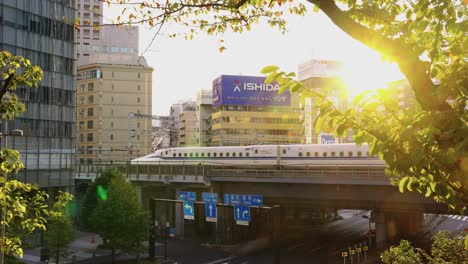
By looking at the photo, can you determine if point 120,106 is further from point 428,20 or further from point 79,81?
point 428,20

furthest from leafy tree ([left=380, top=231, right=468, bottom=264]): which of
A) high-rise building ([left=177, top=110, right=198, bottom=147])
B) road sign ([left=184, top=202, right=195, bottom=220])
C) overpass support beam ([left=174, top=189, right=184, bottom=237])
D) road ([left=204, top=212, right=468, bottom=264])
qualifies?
high-rise building ([left=177, top=110, right=198, bottom=147])

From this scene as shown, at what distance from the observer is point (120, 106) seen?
345 feet

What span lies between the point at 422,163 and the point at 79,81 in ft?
356

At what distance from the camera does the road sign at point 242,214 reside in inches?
1513

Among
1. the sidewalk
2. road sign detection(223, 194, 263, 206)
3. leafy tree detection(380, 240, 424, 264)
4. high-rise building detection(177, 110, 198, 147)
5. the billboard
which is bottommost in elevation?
the sidewalk

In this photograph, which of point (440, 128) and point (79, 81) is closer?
point (440, 128)

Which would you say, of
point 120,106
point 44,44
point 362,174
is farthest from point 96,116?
point 362,174

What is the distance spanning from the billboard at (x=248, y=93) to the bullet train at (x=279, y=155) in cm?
3265

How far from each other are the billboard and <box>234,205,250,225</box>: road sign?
61252 millimetres

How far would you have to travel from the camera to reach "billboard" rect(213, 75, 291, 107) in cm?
9881

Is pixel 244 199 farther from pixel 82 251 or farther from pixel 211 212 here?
pixel 82 251

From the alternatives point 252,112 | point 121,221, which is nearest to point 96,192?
point 121,221

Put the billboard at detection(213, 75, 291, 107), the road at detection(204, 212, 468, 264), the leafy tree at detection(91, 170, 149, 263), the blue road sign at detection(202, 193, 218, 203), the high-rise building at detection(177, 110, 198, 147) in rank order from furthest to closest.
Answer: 1. the high-rise building at detection(177, 110, 198, 147)
2. the billboard at detection(213, 75, 291, 107)
3. the road at detection(204, 212, 468, 264)
4. the leafy tree at detection(91, 170, 149, 263)
5. the blue road sign at detection(202, 193, 218, 203)

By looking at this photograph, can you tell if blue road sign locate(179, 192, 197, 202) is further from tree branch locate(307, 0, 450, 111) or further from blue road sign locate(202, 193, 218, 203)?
tree branch locate(307, 0, 450, 111)
